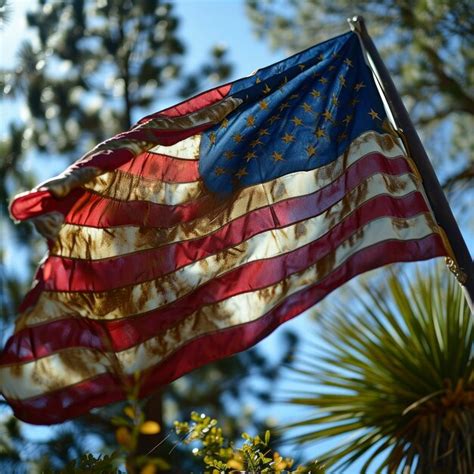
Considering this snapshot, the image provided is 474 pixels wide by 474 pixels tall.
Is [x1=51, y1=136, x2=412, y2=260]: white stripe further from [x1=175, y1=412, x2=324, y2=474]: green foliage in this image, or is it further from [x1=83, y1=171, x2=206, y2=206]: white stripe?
[x1=175, y1=412, x2=324, y2=474]: green foliage

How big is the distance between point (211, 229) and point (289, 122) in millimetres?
806

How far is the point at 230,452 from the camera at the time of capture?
462 centimetres

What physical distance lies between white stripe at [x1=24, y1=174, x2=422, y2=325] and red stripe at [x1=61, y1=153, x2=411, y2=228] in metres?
0.09

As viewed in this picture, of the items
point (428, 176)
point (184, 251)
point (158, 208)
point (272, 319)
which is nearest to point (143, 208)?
point (158, 208)

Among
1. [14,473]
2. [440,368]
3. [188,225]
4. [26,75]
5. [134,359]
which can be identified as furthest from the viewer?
[26,75]

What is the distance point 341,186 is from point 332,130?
38cm

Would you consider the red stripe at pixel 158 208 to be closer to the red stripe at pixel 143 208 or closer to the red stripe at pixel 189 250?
the red stripe at pixel 143 208

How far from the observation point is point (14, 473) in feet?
33.2

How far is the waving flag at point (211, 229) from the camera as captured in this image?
5062 millimetres

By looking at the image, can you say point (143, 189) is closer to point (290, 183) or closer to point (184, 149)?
point (184, 149)

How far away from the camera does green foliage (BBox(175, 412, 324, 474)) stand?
15.5 feet

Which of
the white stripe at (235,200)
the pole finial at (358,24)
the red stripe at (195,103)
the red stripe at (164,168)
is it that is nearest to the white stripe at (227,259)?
the white stripe at (235,200)

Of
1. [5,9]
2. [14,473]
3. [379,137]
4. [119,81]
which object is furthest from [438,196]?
[119,81]

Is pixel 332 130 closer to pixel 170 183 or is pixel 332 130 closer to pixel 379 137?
pixel 379 137
